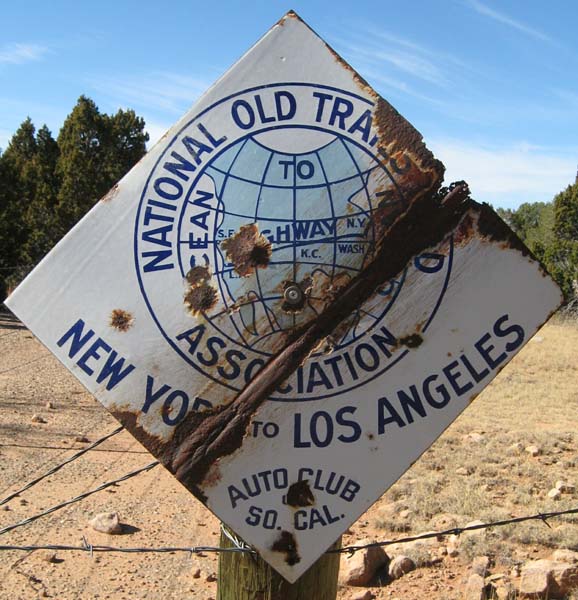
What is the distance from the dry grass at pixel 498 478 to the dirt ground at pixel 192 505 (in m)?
0.01

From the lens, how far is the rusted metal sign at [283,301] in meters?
1.27

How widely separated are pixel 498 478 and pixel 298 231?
5.97 metres

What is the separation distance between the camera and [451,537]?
484cm

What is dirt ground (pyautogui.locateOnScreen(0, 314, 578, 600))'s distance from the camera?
14.6 ft

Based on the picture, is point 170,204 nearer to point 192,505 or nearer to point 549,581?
point 549,581

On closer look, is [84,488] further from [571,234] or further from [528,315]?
[571,234]

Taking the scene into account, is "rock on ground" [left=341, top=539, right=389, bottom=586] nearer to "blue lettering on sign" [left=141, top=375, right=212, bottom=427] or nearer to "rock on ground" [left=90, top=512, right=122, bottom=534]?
"rock on ground" [left=90, top=512, right=122, bottom=534]

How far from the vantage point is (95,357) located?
1.30 meters

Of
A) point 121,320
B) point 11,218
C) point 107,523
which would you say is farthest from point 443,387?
point 11,218

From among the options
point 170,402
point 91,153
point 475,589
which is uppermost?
point 91,153

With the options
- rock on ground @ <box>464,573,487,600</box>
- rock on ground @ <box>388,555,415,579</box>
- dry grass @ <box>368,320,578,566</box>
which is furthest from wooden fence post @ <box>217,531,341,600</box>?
dry grass @ <box>368,320,578,566</box>

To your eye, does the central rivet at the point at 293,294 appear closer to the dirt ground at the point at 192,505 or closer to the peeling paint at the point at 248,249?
the peeling paint at the point at 248,249

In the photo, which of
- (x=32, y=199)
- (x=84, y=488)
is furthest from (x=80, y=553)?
(x=32, y=199)

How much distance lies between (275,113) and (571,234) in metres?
26.8
